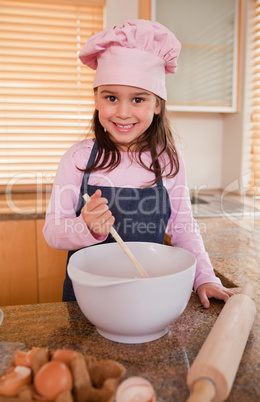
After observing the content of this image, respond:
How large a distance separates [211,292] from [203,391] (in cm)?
38

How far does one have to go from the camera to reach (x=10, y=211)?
5.36 feet

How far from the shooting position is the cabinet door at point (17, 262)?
1597mm

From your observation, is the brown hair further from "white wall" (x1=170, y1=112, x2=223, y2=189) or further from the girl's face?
"white wall" (x1=170, y1=112, x2=223, y2=189)

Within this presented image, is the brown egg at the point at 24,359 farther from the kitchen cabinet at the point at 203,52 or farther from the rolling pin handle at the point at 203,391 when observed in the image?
the kitchen cabinet at the point at 203,52

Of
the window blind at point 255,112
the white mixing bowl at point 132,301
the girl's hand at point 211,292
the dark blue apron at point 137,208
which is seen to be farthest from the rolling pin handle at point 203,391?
the window blind at point 255,112

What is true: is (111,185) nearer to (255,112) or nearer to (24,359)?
(24,359)

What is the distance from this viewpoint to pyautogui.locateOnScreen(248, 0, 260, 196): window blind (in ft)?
6.56

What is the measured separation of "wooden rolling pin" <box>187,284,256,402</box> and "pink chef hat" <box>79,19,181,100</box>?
61cm

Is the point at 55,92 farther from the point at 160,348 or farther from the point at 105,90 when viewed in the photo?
the point at 160,348

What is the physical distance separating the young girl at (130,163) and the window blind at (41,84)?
1.12 m

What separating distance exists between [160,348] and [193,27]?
5.85 ft

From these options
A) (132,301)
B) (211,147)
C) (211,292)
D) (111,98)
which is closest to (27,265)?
(111,98)

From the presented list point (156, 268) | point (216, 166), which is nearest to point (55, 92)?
point (216, 166)

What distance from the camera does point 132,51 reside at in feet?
2.97
